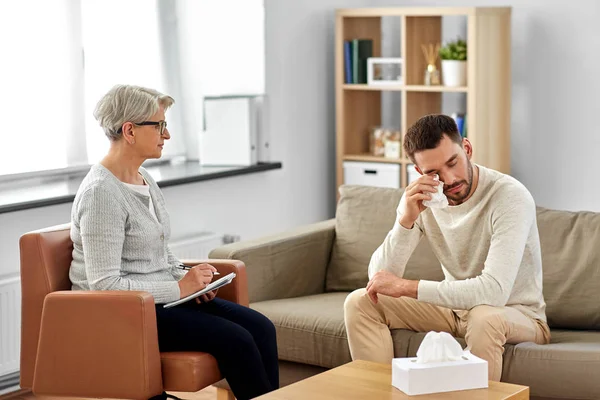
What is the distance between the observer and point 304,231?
12.5 feet

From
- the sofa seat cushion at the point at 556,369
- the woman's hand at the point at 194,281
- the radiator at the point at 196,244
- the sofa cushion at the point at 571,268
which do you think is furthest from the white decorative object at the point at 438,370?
the radiator at the point at 196,244

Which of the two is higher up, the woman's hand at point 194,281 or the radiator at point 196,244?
the woman's hand at point 194,281

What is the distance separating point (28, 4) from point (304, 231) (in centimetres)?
156

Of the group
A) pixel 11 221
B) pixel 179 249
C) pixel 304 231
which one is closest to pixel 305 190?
pixel 179 249

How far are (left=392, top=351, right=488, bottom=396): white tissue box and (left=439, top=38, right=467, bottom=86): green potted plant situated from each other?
2.84 m

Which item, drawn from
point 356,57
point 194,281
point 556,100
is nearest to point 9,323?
point 194,281

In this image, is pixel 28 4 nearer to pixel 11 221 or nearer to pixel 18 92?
pixel 18 92

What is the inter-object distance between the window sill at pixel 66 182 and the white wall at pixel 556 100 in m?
1.32

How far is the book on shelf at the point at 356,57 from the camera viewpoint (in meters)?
5.29

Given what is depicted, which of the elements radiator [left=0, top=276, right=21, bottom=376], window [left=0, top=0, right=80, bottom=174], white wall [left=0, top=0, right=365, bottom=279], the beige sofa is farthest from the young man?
window [left=0, top=0, right=80, bottom=174]

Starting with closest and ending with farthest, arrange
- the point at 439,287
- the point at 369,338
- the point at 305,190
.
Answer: the point at 439,287 < the point at 369,338 < the point at 305,190

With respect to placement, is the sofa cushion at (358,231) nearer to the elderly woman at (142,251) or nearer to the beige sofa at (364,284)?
the beige sofa at (364,284)

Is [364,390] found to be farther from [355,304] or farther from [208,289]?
[208,289]

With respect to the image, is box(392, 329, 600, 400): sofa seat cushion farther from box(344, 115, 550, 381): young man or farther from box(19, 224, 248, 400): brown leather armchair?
A: box(19, 224, 248, 400): brown leather armchair
